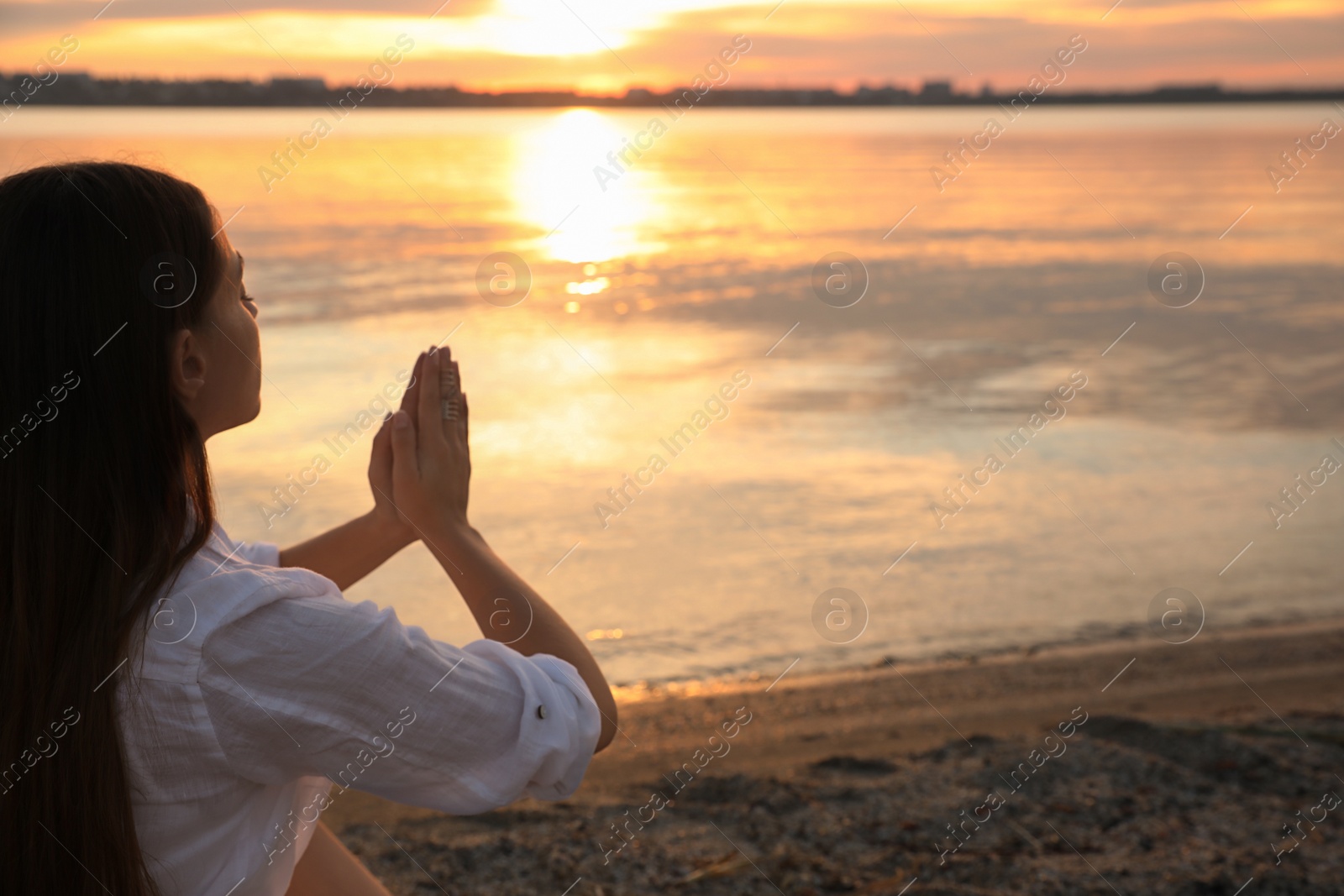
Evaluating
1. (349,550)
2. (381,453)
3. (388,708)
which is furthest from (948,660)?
(388,708)

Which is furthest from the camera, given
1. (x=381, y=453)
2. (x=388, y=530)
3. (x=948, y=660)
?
(x=948, y=660)

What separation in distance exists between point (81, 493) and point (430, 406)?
0.50 meters

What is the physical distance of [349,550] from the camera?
6.84 feet

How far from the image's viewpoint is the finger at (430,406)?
1.71 metres

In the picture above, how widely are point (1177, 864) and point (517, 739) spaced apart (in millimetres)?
2672

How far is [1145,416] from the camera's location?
9.49 m

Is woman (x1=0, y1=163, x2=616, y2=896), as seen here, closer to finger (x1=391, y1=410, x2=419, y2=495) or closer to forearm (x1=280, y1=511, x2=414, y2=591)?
finger (x1=391, y1=410, x2=419, y2=495)

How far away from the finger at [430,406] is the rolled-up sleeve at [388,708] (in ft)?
1.13

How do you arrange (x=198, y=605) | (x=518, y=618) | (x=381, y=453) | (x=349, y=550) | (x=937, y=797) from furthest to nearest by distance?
(x=937, y=797) < (x=349, y=550) < (x=381, y=453) < (x=518, y=618) < (x=198, y=605)

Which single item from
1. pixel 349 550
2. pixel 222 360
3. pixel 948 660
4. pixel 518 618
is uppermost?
pixel 222 360

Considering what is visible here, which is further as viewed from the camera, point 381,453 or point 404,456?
point 381,453

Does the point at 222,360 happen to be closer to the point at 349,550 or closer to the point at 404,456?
the point at 404,456

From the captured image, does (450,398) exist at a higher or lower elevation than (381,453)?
higher

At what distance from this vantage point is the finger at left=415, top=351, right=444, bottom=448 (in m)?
1.71
